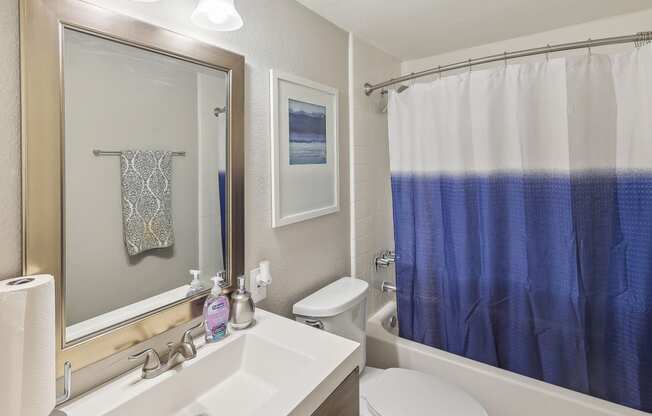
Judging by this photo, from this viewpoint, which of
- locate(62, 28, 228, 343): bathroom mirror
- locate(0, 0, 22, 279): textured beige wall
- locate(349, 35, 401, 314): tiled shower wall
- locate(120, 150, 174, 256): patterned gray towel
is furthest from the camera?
locate(349, 35, 401, 314): tiled shower wall

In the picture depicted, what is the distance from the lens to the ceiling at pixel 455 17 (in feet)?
5.09

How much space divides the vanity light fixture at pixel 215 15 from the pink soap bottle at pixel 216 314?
85 centimetres

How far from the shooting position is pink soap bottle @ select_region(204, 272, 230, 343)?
1040 mm

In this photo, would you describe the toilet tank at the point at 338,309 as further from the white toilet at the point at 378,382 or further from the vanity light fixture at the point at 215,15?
the vanity light fixture at the point at 215,15

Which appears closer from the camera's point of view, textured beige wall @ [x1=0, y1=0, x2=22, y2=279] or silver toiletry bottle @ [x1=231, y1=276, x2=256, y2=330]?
textured beige wall @ [x1=0, y1=0, x2=22, y2=279]

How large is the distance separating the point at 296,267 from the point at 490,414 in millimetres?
1176

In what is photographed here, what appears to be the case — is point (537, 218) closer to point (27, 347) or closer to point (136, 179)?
point (136, 179)

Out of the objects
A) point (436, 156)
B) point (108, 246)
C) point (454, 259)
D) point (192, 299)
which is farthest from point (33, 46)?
point (454, 259)

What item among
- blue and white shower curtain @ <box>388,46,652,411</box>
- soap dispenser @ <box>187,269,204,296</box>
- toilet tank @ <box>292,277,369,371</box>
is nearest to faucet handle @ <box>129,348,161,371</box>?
soap dispenser @ <box>187,269,204,296</box>

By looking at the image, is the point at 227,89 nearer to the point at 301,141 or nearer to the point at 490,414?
the point at 301,141

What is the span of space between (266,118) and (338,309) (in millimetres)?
905

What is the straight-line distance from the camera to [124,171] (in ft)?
2.99

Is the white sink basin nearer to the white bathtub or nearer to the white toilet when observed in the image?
the white toilet

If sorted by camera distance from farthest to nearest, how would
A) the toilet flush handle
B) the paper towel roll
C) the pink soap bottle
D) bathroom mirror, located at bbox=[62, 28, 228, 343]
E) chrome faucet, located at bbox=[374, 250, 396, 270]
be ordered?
chrome faucet, located at bbox=[374, 250, 396, 270] → the toilet flush handle → the pink soap bottle → bathroom mirror, located at bbox=[62, 28, 228, 343] → the paper towel roll
